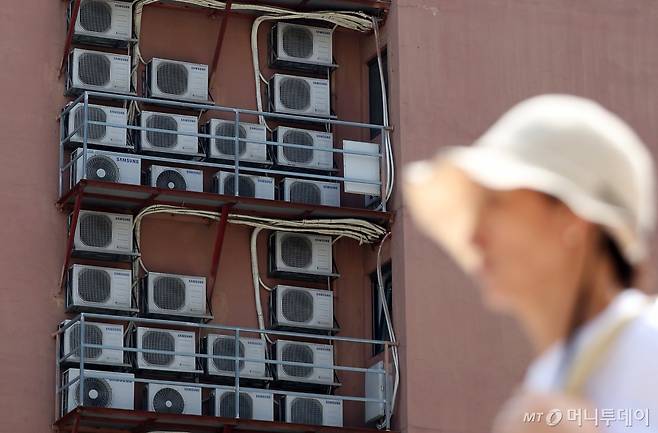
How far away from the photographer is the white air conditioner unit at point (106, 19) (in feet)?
81.1

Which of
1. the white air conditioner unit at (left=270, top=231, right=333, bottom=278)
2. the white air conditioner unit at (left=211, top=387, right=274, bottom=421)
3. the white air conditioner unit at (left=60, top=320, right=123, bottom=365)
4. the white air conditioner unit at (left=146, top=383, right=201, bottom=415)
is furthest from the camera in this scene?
the white air conditioner unit at (left=270, top=231, right=333, bottom=278)

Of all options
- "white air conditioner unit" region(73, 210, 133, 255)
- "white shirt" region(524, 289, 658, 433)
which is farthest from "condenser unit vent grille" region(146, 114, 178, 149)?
"white shirt" region(524, 289, 658, 433)

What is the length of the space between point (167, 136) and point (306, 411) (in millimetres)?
3890

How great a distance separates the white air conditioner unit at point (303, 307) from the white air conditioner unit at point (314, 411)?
3.28 ft

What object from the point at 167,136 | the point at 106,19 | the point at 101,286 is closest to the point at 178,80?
the point at 167,136

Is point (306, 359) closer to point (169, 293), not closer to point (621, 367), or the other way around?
point (169, 293)

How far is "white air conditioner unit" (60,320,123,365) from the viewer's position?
77.4ft

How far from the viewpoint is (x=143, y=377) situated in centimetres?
2419

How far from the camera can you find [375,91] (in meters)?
26.2

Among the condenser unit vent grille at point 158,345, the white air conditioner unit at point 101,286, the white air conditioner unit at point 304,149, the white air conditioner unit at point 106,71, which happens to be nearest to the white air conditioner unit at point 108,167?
the white air conditioner unit at point 106,71

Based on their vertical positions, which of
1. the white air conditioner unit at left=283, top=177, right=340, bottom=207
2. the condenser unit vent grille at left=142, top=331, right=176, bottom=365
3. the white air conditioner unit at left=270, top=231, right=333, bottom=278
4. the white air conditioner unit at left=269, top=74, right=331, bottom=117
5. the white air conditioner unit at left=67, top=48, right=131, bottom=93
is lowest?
the condenser unit vent grille at left=142, top=331, right=176, bottom=365

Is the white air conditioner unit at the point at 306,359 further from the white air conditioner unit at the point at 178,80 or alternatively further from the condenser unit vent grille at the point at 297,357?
the white air conditioner unit at the point at 178,80

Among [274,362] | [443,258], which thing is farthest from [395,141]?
[274,362]

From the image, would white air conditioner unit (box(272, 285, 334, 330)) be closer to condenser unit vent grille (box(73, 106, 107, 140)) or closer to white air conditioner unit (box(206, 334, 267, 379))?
white air conditioner unit (box(206, 334, 267, 379))
